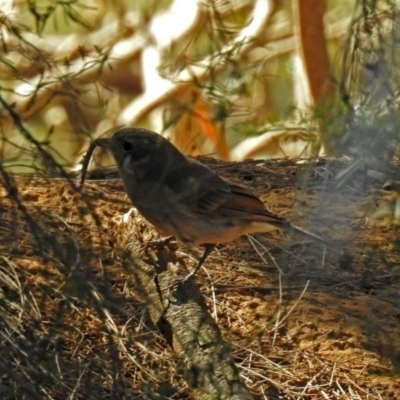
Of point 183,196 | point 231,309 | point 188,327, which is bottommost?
point 231,309

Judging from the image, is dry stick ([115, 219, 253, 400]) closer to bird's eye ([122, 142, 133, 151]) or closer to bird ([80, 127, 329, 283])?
bird ([80, 127, 329, 283])

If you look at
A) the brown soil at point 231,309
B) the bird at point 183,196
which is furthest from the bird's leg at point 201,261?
the brown soil at point 231,309

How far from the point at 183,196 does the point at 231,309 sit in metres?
0.75

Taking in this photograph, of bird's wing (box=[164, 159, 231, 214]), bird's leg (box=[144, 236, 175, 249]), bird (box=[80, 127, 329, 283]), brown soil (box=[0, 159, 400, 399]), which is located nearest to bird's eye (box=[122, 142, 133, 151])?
bird (box=[80, 127, 329, 283])

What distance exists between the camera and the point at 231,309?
18.4ft

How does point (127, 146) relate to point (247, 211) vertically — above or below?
above

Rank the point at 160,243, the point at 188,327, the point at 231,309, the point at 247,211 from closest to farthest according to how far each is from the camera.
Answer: the point at 188,327, the point at 231,309, the point at 160,243, the point at 247,211

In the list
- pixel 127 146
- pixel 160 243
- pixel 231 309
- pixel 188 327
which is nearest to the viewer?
pixel 188 327

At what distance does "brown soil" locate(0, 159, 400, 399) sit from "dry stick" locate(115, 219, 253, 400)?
0.11 metres

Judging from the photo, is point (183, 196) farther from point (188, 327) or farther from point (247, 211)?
point (188, 327)

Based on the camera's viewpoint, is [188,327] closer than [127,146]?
Yes

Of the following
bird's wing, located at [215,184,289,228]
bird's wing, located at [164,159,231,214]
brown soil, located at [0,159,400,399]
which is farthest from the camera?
bird's wing, located at [215,184,289,228]

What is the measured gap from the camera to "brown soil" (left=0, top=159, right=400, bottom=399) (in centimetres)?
447

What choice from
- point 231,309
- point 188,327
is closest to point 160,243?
point 231,309
